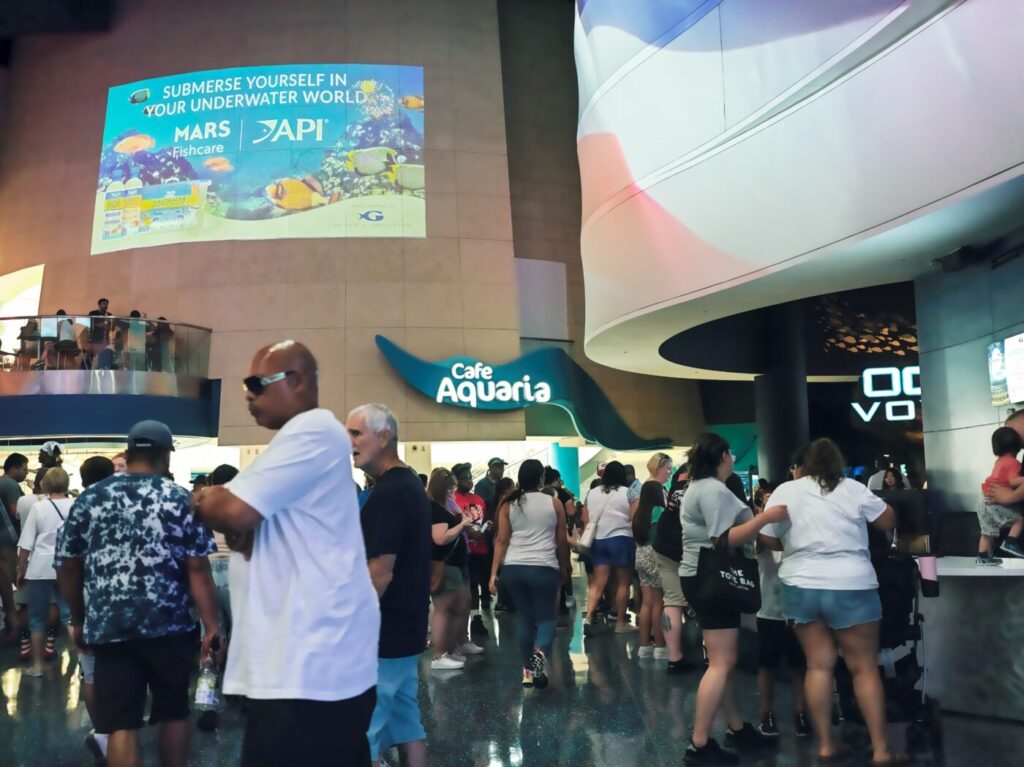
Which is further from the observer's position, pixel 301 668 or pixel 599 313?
pixel 599 313

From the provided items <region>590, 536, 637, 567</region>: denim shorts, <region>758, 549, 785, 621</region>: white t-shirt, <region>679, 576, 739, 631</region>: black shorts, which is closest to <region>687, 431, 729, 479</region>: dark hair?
<region>679, 576, 739, 631</region>: black shorts

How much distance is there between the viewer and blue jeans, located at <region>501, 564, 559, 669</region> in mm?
6594

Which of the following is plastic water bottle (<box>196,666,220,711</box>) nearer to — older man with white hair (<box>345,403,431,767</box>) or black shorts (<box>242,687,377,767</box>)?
older man with white hair (<box>345,403,431,767</box>)

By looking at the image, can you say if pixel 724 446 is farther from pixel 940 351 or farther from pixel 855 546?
pixel 940 351

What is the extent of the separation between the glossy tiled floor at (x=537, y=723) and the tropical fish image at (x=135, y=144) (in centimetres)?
1474

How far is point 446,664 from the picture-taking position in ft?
24.4

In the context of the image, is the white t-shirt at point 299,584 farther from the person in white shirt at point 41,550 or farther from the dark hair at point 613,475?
the dark hair at point 613,475

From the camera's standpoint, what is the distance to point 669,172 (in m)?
9.98

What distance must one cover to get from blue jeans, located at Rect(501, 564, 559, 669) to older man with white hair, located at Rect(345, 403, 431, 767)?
2.88 meters

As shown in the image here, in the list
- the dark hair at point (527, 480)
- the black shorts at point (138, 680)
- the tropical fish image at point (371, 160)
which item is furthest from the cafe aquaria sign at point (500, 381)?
the black shorts at point (138, 680)

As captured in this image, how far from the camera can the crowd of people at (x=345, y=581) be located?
7.31ft

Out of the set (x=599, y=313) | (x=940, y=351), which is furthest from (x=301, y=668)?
(x=599, y=313)

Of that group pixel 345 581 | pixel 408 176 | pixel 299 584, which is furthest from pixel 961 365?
pixel 408 176

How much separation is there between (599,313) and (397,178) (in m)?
9.14
